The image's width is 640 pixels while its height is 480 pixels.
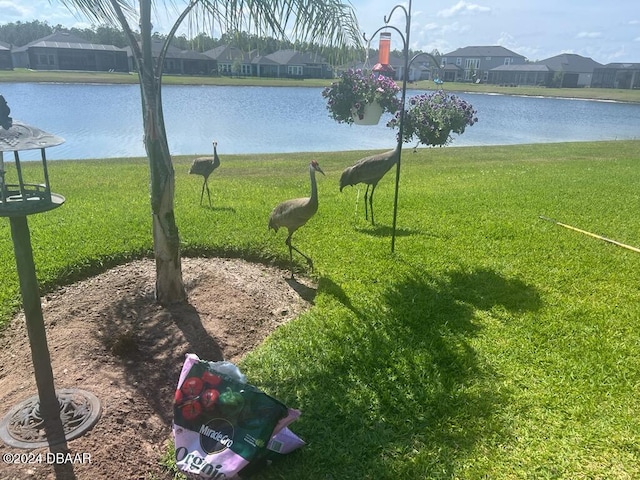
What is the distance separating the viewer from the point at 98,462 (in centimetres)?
268

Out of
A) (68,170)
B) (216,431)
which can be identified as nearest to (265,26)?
(216,431)

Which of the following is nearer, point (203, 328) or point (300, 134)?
point (203, 328)

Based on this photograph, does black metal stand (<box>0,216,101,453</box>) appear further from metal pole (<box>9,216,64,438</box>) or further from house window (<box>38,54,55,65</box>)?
house window (<box>38,54,55,65</box>)

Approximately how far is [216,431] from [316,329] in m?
1.55

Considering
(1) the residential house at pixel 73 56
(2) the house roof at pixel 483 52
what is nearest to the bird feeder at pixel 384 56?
(1) the residential house at pixel 73 56

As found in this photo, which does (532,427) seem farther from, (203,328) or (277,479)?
(203,328)

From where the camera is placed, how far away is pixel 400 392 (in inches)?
128

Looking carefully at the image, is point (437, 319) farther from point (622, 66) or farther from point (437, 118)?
point (622, 66)

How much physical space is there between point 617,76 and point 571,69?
6.05 m

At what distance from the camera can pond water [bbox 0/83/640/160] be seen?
1780 centimetres

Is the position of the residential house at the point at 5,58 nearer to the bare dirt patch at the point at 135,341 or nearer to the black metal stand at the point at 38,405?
the bare dirt patch at the point at 135,341

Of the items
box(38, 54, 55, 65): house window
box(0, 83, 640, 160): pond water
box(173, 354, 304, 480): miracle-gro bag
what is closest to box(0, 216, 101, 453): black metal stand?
box(173, 354, 304, 480): miracle-gro bag

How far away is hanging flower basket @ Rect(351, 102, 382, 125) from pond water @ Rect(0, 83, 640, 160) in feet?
36.8

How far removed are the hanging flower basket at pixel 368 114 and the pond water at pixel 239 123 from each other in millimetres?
11209
